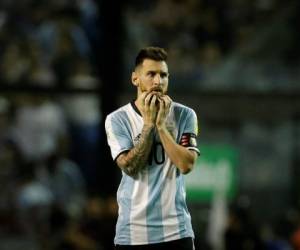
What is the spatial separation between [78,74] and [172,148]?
717 centimetres

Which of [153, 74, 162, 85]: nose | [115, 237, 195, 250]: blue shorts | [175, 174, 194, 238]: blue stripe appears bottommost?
[115, 237, 195, 250]: blue shorts

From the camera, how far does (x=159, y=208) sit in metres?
5.31

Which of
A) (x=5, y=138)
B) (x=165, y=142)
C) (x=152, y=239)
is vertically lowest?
(x=152, y=239)

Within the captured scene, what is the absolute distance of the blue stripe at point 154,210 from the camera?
530 centimetres

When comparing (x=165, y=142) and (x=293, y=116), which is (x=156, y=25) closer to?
(x=293, y=116)

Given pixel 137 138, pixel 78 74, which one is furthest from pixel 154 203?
pixel 78 74

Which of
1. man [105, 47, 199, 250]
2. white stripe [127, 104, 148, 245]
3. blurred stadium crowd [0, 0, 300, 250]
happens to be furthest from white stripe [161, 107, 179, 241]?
blurred stadium crowd [0, 0, 300, 250]

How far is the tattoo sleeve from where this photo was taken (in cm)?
520

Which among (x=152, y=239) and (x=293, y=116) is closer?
(x=152, y=239)

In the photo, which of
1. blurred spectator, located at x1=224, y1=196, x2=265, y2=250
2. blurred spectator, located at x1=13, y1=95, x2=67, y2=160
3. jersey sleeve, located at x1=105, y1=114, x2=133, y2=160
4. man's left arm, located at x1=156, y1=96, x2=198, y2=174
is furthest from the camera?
blurred spectator, located at x1=13, y1=95, x2=67, y2=160

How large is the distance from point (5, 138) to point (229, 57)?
9.91ft

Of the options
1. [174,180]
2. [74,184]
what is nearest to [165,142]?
[174,180]

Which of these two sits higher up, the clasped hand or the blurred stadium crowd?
the blurred stadium crowd

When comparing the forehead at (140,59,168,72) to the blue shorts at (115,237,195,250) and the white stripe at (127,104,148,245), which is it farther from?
the blue shorts at (115,237,195,250)
